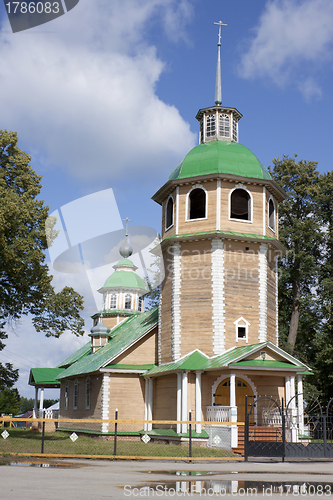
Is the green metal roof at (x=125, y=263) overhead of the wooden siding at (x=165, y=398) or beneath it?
overhead

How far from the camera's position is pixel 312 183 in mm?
36531

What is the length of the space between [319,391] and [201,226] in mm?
15683

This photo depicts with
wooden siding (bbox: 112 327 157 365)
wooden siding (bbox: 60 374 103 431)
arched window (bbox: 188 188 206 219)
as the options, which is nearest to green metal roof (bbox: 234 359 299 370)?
wooden siding (bbox: 112 327 157 365)

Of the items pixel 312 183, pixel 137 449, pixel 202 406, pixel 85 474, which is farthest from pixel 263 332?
pixel 312 183

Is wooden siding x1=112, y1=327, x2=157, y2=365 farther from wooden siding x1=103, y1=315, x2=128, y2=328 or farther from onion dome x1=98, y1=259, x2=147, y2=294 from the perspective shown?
onion dome x1=98, y1=259, x2=147, y2=294

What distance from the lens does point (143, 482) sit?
1001 cm

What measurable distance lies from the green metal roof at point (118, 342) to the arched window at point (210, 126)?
10.0m

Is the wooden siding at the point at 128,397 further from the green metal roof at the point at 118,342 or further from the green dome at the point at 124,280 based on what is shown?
the green dome at the point at 124,280

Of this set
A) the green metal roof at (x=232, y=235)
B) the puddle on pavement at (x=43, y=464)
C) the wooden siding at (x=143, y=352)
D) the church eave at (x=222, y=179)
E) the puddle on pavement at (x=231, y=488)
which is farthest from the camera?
the wooden siding at (x=143, y=352)

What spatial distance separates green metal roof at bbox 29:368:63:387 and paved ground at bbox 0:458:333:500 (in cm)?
3076

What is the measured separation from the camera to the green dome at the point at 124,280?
43000mm

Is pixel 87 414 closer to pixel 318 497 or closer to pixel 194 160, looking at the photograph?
pixel 194 160

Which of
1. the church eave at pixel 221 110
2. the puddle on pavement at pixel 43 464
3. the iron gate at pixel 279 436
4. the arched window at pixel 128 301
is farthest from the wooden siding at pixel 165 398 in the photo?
the arched window at pixel 128 301

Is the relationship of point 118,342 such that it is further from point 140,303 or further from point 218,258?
point 140,303
